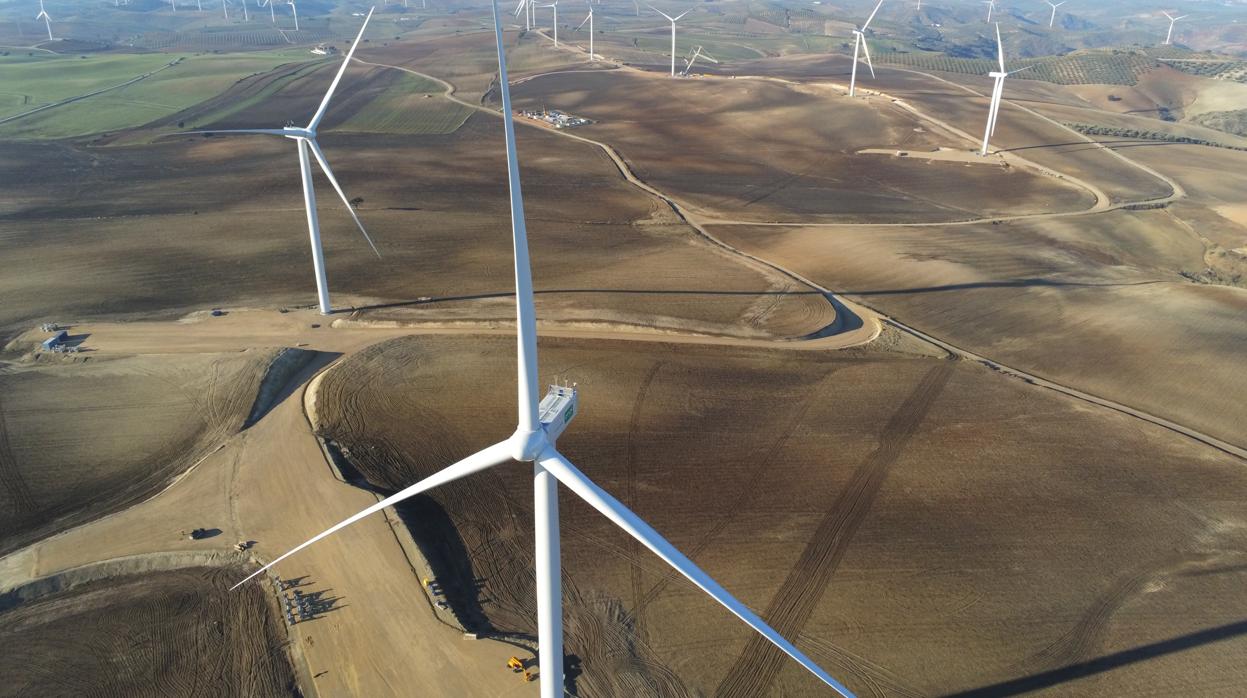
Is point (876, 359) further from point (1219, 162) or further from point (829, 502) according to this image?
point (1219, 162)

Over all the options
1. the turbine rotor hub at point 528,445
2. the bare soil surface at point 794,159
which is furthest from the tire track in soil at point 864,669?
the bare soil surface at point 794,159

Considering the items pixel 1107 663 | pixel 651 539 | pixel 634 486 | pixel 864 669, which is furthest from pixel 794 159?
pixel 651 539

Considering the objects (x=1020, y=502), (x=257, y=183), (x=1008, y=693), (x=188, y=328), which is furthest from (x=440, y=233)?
(x=1008, y=693)

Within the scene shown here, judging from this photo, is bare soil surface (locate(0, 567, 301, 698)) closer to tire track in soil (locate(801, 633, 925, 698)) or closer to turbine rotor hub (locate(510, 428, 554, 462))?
turbine rotor hub (locate(510, 428, 554, 462))

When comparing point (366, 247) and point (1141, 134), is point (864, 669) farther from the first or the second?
point (1141, 134)

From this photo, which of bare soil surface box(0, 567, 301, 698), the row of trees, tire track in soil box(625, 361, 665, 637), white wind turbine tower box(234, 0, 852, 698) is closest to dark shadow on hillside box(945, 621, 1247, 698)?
tire track in soil box(625, 361, 665, 637)
